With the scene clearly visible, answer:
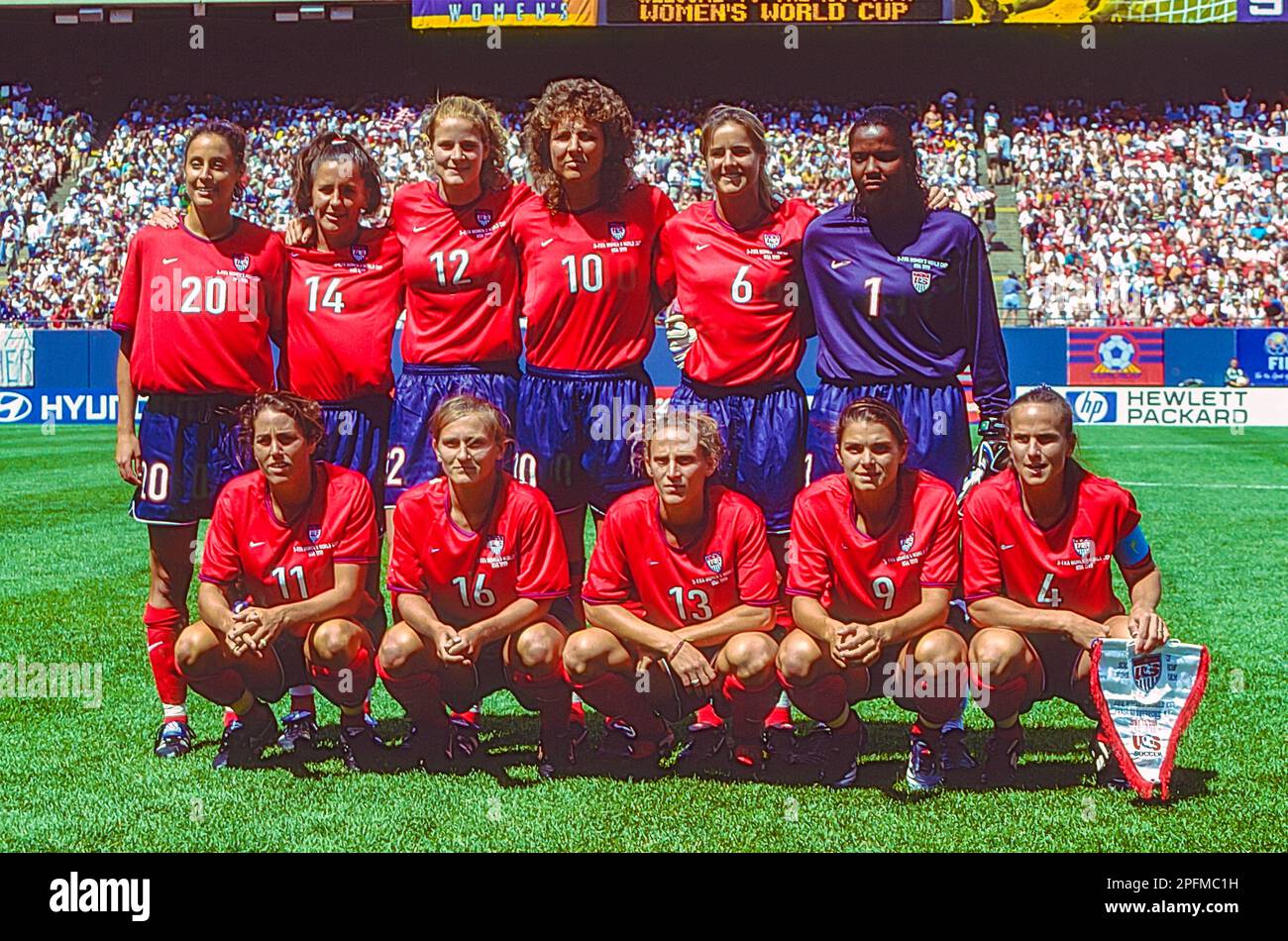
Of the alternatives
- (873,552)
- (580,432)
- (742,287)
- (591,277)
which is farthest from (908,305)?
(580,432)

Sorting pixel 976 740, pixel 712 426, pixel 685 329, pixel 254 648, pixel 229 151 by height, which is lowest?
pixel 976 740

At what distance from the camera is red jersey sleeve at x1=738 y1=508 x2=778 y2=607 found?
470cm

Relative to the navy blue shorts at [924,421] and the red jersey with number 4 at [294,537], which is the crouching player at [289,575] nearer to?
the red jersey with number 4 at [294,537]

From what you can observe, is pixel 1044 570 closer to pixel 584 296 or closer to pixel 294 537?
pixel 584 296

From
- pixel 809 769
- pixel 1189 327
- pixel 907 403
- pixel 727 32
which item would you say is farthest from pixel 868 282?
pixel 727 32

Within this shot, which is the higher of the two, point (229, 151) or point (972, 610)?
point (229, 151)

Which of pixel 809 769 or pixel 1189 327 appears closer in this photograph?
pixel 809 769

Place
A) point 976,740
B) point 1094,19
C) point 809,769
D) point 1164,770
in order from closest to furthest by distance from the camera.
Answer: point 1164,770 → point 809,769 → point 976,740 → point 1094,19

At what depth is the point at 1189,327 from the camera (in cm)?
2061

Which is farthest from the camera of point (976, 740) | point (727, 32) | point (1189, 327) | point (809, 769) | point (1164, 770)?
point (727, 32)

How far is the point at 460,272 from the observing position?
5020 mm

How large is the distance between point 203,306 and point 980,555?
2.79m

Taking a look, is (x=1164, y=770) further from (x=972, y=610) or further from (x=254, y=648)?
(x=254, y=648)

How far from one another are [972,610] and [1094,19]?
77.2 feet
